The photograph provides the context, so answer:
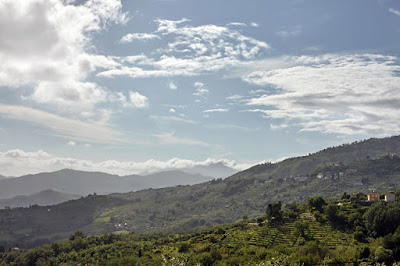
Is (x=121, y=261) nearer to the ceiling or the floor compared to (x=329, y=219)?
nearer to the floor

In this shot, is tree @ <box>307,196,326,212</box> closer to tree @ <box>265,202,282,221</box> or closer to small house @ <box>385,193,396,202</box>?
tree @ <box>265,202,282,221</box>

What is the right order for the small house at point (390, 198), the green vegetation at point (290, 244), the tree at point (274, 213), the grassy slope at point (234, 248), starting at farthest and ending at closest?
1. the tree at point (274, 213)
2. the small house at point (390, 198)
3. the grassy slope at point (234, 248)
4. the green vegetation at point (290, 244)

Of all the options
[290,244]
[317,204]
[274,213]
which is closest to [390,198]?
[317,204]

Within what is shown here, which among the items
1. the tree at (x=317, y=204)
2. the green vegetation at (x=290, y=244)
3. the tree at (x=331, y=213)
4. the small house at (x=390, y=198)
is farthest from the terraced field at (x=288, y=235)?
the small house at (x=390, y=198)

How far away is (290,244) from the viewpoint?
75.9 meters

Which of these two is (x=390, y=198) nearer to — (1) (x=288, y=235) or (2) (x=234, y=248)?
(1) (x=288, y=235)

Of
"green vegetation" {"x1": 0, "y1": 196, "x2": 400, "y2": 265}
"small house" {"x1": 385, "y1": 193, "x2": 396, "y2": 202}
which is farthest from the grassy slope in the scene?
"small house" {"x1": 385, "y1": 193, "x2": 396, "y2": 202}

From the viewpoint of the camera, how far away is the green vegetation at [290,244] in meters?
57.5

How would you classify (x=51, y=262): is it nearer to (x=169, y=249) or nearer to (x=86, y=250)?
(x=86, y=250)

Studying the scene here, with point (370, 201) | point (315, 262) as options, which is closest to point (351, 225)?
point (370, 201)

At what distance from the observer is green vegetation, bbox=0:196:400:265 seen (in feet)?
189

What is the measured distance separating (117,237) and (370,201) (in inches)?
4164

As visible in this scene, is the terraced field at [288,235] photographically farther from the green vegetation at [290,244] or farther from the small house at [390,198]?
the small house at [390,198]

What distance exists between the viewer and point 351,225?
78.6 m
